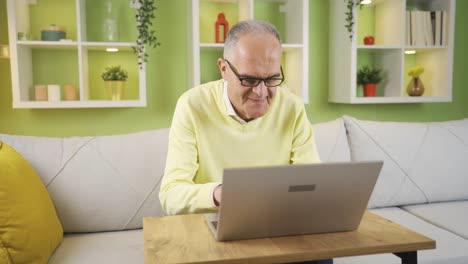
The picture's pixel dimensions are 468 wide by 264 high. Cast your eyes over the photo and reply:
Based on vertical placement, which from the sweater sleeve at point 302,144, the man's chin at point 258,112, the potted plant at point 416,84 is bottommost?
the sweater sleeve at point 302,144

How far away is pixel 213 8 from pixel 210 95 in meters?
1.19

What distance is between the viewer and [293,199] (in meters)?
0.98

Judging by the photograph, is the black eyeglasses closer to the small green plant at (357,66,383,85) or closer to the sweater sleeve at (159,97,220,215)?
the sweater sleeve at (159,97,220,215)

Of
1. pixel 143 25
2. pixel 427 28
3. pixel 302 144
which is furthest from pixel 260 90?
pixel 427 28

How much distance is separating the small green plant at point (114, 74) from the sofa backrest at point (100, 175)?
43 centimetres

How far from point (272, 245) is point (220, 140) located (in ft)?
1.96

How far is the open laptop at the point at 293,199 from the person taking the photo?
936 millimetres

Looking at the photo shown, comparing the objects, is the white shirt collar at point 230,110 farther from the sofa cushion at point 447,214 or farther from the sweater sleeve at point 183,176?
the sofa cushion at point 447,214

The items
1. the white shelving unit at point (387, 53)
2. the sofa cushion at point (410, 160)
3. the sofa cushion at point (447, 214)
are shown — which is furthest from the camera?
the white shelving unit at point (387, 53)

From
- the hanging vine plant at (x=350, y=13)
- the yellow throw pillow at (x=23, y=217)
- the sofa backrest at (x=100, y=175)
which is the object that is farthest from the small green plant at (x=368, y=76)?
the yellow throw pillow at (x=23, y=217)

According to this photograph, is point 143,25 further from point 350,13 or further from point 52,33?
point 350,13

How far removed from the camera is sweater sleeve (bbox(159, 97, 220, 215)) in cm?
126

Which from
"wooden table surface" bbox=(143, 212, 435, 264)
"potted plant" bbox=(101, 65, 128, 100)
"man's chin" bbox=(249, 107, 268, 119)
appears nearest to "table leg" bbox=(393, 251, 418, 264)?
"wooden table surface" bbox=(143, 212, 435, 264)

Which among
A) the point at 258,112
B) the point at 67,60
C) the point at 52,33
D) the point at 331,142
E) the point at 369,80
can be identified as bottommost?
the point at 331,142
